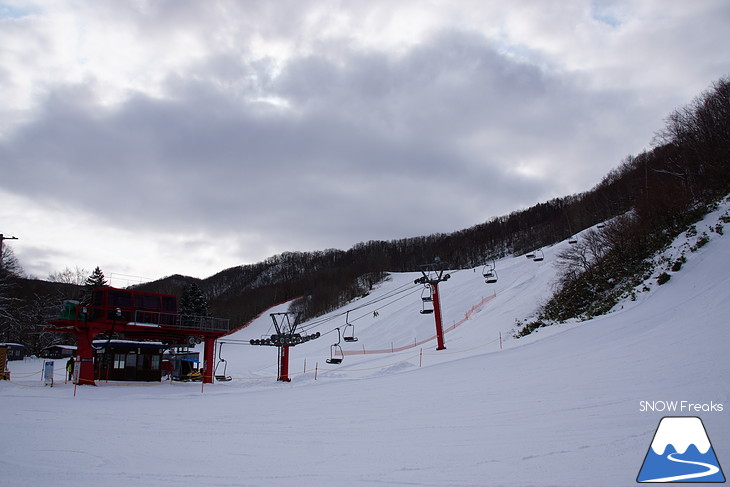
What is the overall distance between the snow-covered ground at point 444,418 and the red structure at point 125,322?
2853 mm

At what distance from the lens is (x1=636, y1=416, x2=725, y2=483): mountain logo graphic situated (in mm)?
6223

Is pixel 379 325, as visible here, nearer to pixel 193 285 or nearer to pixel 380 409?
pixel 380 409

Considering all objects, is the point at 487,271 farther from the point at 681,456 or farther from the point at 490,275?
the point at 681,456

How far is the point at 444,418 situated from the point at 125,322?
20778mm

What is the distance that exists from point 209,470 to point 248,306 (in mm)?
113864

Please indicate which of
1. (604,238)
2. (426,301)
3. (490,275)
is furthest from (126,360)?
(604,238)

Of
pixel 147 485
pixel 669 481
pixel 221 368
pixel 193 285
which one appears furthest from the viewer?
pixel 193 285

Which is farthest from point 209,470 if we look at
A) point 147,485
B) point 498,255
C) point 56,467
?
point 498,255

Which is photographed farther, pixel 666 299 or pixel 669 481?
pixel 666 299

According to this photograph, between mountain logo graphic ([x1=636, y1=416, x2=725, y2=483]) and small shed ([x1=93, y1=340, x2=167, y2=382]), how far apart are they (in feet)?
97.3

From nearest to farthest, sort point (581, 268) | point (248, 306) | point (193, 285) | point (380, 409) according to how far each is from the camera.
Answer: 1. point (380, 409)
2. point (581, 268)
3. point (193, 285)
4. point (248, 306)

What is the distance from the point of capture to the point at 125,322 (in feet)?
84.1

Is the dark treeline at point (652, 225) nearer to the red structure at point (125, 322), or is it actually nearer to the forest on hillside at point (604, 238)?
the forest on hillside at point (604, 238)

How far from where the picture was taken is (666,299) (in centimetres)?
2022
